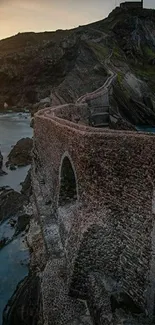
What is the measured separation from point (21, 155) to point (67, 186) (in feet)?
102

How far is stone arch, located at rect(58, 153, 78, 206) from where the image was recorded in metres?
19.3

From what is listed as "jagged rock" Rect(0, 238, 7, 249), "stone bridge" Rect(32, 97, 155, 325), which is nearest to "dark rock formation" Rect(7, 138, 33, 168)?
"jagged rock" Rect(0, 238, 7, 249)

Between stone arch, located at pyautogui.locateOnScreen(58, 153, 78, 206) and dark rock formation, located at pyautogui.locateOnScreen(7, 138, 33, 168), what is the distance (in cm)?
2846

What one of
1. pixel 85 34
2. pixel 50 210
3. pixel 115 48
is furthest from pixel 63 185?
pixel 85 34

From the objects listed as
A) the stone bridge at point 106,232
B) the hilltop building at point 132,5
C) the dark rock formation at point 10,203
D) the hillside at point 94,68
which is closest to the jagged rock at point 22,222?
the dark rock formation at point 10,203

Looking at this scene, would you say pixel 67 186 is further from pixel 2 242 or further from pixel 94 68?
pixel 94 68

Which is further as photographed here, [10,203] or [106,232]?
[10,203]

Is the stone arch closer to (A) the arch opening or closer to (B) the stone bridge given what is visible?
(A) the arch opening

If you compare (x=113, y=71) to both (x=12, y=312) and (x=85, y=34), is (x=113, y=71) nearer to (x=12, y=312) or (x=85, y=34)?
(x=85, y=34)

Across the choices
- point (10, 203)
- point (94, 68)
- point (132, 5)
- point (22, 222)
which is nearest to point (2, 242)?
point (22, 222)

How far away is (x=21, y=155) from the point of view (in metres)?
50.2

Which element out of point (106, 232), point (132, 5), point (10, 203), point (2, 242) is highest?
point (132, 5)

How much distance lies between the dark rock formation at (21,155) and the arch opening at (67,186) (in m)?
28.5

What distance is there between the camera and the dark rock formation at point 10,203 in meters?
31.1
